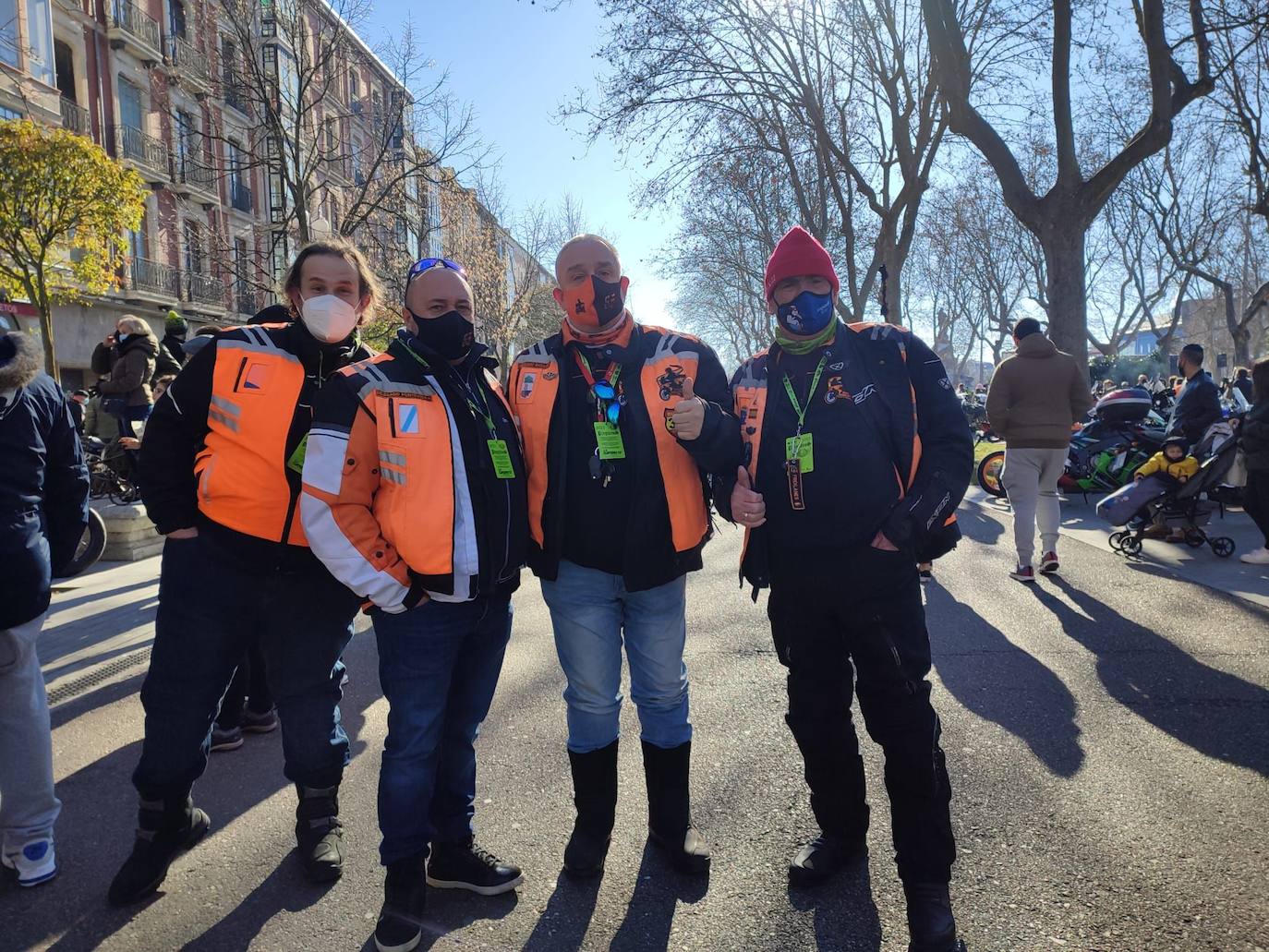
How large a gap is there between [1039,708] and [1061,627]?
5.05 ft

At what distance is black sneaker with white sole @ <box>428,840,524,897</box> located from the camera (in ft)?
8.13

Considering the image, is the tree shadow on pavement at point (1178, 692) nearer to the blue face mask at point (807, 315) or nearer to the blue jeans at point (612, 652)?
the blue jeans at point (612, 652)

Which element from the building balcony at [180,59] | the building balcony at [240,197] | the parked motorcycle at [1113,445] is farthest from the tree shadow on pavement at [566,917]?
the building balcony at [240,197]

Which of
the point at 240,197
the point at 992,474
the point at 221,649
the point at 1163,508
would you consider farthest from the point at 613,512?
the point at 240,197

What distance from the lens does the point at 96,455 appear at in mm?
10664

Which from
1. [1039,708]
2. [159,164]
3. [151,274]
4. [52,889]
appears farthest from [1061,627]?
[159,164]

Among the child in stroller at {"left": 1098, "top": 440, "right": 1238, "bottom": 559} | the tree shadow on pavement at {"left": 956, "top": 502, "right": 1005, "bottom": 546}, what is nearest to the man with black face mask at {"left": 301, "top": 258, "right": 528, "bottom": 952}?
the tree shadow on pavement at {"left": 956, "top": 502, "right": 1005, "bottom": 546}

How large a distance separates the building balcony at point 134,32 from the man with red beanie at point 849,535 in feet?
94.4

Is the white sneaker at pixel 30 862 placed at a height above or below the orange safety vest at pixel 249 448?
below

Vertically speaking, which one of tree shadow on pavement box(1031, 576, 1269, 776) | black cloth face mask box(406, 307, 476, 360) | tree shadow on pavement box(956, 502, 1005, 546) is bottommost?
tree shadow on pavement box(1031, 576, 1269, 776)

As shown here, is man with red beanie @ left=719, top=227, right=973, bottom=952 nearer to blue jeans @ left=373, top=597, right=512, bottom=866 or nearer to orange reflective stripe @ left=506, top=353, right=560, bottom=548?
orange reflective stripe @ left=506, top=353, right=560, bottom=548

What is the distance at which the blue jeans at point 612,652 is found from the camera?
2518 mm

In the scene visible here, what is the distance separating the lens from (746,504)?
7.88 ft

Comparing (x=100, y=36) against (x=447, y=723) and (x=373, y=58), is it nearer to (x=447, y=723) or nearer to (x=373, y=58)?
(x=373, y=58)
